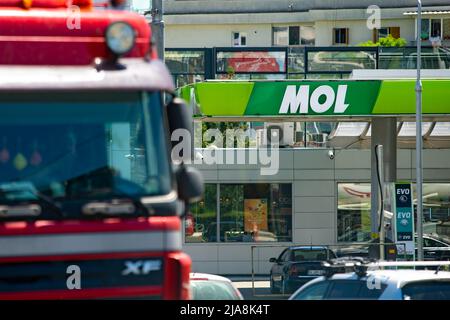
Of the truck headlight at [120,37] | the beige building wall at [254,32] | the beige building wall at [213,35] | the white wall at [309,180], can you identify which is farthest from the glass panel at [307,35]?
the truck headlight at [120,37]

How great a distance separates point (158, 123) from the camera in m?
7.77

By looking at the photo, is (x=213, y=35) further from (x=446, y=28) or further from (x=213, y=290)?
(x=213, y=290)

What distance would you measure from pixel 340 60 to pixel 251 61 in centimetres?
341

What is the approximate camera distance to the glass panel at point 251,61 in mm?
42031

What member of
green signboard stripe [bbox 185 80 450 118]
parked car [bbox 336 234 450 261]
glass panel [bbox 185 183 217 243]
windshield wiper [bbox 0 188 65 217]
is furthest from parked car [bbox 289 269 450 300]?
glass panel [bbox 185 183 217 243]

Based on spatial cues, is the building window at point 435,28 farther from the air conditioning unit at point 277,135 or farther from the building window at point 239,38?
the air conditioning unit at point 277,135

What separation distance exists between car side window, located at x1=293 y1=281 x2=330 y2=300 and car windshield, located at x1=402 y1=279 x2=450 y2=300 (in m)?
0.72

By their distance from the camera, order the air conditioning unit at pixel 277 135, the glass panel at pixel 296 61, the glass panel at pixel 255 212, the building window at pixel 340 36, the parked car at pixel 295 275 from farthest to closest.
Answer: the building window at pixel 340 36, the glass panel at pixel 296 61, the air conditioning unit at pixel 277 135, the glass panel at pixel 255 212, the parked car at pixel 295 275

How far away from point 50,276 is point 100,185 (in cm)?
68

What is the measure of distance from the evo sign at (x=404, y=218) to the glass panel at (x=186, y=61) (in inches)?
580

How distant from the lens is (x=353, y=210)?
37.8m

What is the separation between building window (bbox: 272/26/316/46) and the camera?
2383 inches
